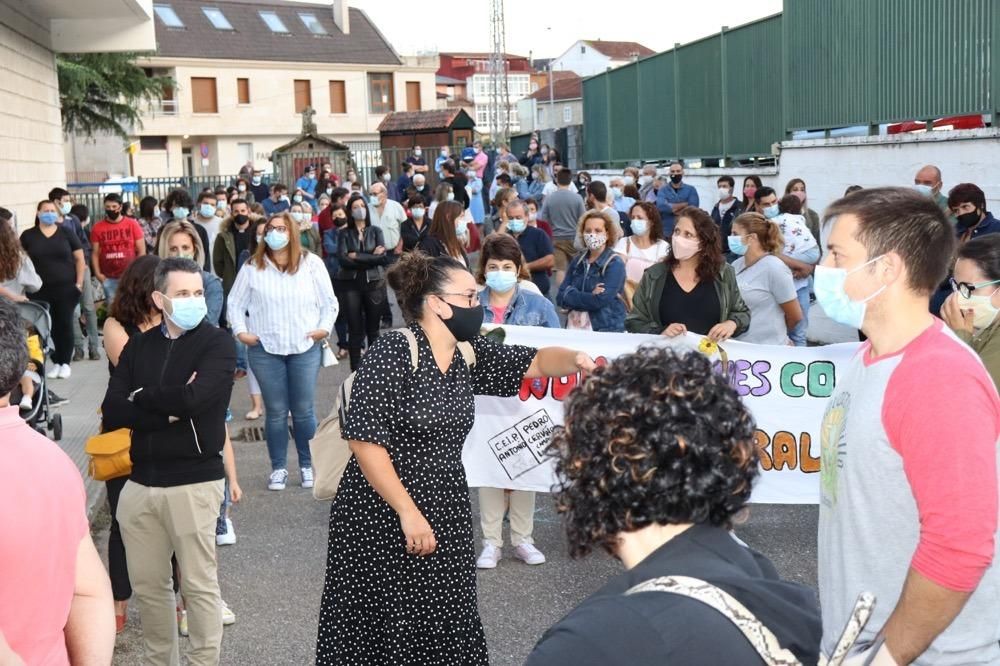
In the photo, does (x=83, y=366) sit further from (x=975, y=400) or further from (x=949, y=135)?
(x=975, y=400)

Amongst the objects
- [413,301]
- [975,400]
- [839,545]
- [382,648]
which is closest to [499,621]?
[382,648]

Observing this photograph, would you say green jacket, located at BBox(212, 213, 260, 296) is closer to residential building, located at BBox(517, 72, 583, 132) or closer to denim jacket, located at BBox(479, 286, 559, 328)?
denim jacket, located at BBox(479, 286, 559, 328)

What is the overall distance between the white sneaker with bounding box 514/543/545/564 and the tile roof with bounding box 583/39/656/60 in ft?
359

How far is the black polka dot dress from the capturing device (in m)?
4.10

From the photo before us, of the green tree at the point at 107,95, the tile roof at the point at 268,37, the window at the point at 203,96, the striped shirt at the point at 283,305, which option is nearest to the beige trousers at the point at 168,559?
the striped shirt at the point at 283,305

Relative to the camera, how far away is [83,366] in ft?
44.1

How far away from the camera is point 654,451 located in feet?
6.37

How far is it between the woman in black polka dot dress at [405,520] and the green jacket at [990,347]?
6.12 ft

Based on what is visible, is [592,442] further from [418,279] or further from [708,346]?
[708,346]

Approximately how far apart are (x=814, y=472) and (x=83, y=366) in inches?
369

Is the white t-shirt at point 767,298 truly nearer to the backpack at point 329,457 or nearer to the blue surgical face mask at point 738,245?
the blue surgical face mask at point 738,245

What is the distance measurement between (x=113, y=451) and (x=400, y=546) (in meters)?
1.48

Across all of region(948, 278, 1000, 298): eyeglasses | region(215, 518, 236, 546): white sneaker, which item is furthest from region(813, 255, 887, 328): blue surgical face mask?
region(215, 518, 236, 546): white sneaker

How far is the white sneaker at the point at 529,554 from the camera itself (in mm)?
6805
